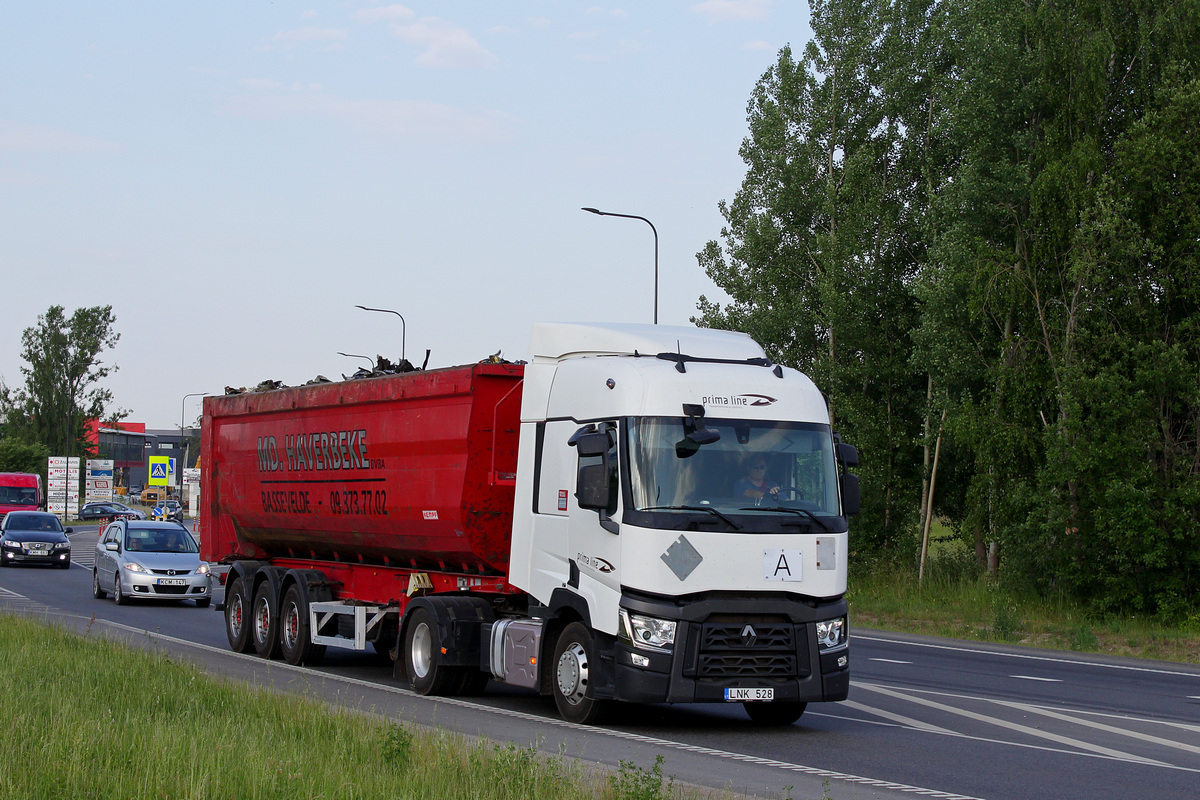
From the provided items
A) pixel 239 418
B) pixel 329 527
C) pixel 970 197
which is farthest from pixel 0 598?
pixel 970 197

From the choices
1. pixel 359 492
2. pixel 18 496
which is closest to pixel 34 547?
pixel 18 496

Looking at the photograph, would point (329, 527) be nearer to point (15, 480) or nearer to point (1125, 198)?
point (1125, 198)

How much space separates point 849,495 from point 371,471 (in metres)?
5.96

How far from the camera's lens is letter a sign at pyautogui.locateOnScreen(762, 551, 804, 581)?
10.9 metres

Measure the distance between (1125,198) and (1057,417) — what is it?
432 cm

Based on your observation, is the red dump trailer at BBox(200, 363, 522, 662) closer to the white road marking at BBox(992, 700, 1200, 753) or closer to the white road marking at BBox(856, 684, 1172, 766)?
the white road marking at BBox(856, 684, 1172, 766)

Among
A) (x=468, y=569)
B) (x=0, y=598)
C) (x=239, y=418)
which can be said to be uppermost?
(x=239, y=418)

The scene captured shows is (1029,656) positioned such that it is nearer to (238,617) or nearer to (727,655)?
(727,655)

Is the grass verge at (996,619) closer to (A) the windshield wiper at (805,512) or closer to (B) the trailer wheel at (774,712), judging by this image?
(B) the trailer wheel at (774,712)

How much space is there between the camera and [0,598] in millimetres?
26672

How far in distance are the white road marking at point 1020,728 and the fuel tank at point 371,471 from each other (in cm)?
461

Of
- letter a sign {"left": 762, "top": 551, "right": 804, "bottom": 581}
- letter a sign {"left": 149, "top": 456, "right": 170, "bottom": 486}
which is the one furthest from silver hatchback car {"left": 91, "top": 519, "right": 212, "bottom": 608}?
letter a sign {"left": 149, "top": 456, "right": 170, "bottom": 486}

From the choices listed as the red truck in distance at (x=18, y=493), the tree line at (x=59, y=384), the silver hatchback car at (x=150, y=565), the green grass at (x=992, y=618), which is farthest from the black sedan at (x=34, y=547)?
the tree line at (x=59, y=384)

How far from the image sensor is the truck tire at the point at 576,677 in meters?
11.4
